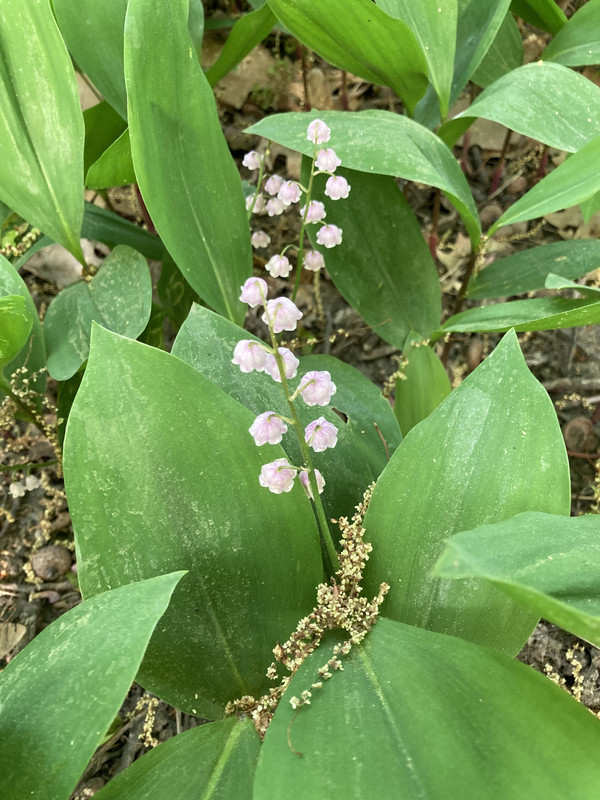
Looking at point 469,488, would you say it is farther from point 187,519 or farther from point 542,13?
point 542,13

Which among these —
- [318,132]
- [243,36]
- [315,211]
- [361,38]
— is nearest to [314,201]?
[315,211]

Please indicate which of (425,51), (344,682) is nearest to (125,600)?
(344,682)

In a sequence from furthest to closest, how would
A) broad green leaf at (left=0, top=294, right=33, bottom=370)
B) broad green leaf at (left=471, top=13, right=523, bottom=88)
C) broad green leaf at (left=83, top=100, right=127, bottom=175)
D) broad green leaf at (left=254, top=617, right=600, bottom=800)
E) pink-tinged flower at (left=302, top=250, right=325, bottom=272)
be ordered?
broad green leaf at (left=471, top=13, right=523, bottom=88), broad green leaf at (left=83, top=100, right=127, bottom=175), pink-tinged flower at (left=302, top=250, right=325, bottom=272), broad green leaf at (left=0, top=294, right=33, bottom=370), broad green leaf at (left=254, top=617, right=600, bottom=800)

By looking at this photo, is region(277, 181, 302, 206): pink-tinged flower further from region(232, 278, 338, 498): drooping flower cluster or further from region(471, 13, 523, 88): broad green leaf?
region(471, 13, 523, 88): broad green leaf

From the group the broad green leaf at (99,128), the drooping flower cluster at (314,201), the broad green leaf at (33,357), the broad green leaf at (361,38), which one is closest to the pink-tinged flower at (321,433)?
the drooping flower cluster at (314,201)

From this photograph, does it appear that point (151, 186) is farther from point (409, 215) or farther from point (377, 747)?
point (377, 747)

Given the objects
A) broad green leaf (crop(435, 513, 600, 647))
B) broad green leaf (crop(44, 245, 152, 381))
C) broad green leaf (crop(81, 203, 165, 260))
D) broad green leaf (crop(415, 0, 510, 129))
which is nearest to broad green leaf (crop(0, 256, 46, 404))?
broad green leaf (crop(44, 245, 152, 381))

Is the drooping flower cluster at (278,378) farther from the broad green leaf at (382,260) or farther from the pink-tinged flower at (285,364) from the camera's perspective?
the broad green leaf at (382,260)
